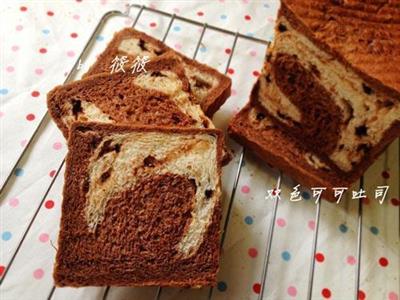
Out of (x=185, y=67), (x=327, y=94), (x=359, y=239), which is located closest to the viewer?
(x=327, y=94)

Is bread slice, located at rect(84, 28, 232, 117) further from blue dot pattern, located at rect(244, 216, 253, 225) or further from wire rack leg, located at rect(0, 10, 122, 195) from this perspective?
blue dot pattern, located at rect(244, 216, 253, 225)

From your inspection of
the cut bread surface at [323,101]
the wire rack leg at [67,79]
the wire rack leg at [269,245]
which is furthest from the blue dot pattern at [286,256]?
the wire rack leg at [67,79]

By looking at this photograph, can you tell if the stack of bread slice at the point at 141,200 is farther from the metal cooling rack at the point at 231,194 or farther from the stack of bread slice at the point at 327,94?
the stack of bread slice at the point at 327,94

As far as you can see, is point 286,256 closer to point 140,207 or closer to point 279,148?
point 279,148

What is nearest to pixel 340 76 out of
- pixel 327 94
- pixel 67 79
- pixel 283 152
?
pixel 327 94

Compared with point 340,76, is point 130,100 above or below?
below

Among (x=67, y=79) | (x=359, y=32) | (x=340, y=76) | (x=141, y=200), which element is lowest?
(x=141, y=200)
